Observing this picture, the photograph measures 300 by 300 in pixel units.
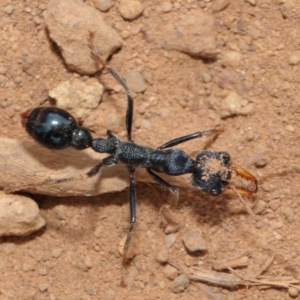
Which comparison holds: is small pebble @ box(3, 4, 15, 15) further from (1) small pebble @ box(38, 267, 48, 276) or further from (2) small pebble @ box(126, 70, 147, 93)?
(1) small pebble @ box(38, 267, 48, 276)

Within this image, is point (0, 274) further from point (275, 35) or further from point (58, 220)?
point (275, 35)

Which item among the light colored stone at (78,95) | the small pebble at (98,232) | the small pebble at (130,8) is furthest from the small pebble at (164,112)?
the small pebble at (98,232)

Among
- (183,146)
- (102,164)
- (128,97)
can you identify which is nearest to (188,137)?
(183,146)

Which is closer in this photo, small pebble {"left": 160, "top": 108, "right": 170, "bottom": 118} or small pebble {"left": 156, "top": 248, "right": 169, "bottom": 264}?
small pebble {"left": 156, "top": 248, "right": 169, "bottom": 264}

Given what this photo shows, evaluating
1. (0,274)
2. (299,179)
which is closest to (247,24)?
(299,179)

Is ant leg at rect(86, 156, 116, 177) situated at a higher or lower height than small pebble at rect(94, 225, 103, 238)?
higher

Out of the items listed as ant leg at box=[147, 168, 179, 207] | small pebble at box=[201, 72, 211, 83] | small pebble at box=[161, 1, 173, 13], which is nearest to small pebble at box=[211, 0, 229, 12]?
small pebble at box=[161, 1, 173, 13]

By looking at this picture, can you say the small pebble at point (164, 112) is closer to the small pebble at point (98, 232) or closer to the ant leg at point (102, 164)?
the ant leg at point (102, 164)
